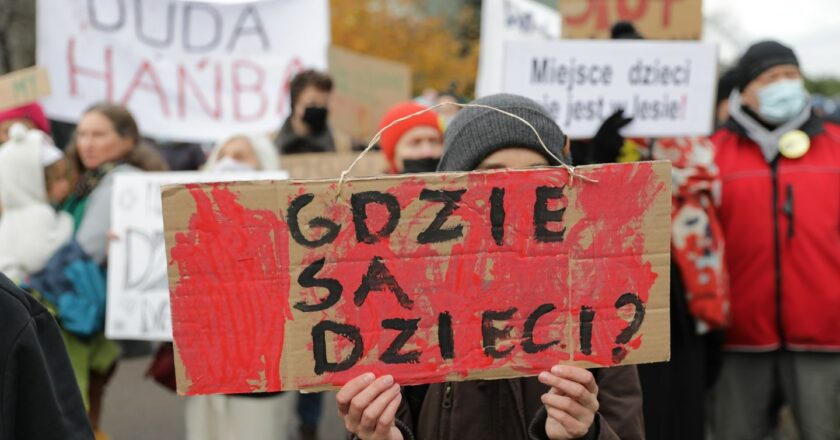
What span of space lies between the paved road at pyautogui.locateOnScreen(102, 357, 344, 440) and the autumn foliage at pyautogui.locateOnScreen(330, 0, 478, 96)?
13.1 m

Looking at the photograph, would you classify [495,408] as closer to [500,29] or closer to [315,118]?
[315,118]

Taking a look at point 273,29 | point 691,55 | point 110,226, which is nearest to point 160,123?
point 273,29

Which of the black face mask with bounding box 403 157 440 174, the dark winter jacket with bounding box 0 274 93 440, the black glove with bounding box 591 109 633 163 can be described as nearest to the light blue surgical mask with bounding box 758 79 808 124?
the black glove with bounding box 591 109 633 163

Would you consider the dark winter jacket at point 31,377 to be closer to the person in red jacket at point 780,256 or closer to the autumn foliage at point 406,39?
the person in red jacket at point 780,256

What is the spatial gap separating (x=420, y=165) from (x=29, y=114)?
2.46 m

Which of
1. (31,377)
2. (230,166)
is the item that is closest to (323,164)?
(230,166)

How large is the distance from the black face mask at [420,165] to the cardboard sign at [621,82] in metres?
0.50

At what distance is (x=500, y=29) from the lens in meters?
6.27

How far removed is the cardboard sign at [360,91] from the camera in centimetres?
660

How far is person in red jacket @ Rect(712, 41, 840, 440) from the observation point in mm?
3623

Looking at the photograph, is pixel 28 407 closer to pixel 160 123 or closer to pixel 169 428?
pixel 160 123

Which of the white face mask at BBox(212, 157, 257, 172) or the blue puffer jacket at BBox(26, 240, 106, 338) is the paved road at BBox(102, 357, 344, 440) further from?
the white face mask at BBox(212, 157, 257, 172)

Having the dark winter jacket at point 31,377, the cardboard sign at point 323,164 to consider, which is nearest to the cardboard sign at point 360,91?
the cardboard sign at point 323,164

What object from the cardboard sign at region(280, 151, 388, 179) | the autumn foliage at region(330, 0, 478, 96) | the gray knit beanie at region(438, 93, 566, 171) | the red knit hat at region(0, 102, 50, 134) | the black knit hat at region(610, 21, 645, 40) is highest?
→ the autumn foliage at region(330, 0, 478, 96)
